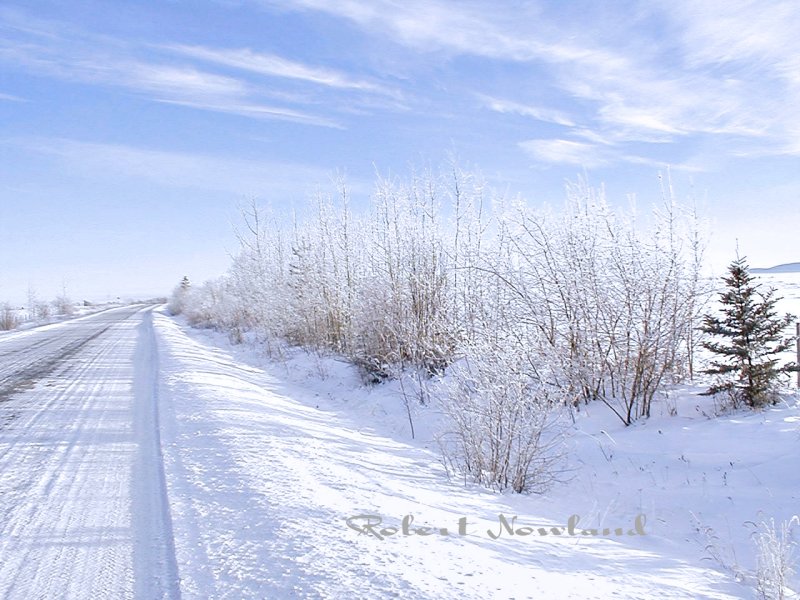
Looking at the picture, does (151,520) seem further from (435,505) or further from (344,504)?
(435,505)

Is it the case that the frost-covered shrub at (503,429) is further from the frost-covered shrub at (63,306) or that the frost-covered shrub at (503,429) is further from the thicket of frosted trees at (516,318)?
the frost-covered shrub at (63,306)

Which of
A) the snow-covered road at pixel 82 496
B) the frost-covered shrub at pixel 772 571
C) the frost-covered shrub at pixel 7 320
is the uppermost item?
the frost-covered shrub at pixel 7 320

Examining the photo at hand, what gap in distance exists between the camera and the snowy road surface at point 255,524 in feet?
11.2

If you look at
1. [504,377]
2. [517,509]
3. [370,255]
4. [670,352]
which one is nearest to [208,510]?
[517,509]

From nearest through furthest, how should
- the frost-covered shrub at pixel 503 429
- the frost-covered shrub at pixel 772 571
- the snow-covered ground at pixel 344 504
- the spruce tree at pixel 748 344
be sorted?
the snow-covered ground at pixel 344 504 → the frost-covered shrub at pixel 772 571 → the frost-covered shrub at pixel 503 429 → the spruce tree at pixel 748 344

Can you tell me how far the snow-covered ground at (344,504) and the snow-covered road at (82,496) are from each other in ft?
0.07

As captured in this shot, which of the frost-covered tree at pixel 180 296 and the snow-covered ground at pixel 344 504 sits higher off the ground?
the frost-covered tree at pixel 180 296

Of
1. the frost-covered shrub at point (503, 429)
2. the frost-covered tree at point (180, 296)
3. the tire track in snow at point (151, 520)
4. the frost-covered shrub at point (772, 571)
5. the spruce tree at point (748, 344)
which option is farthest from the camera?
the frost-covered tree at point (180, 296)

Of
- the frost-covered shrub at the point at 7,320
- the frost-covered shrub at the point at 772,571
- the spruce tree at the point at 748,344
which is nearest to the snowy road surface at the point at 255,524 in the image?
the frost-covered shrub at the point at 772,571
